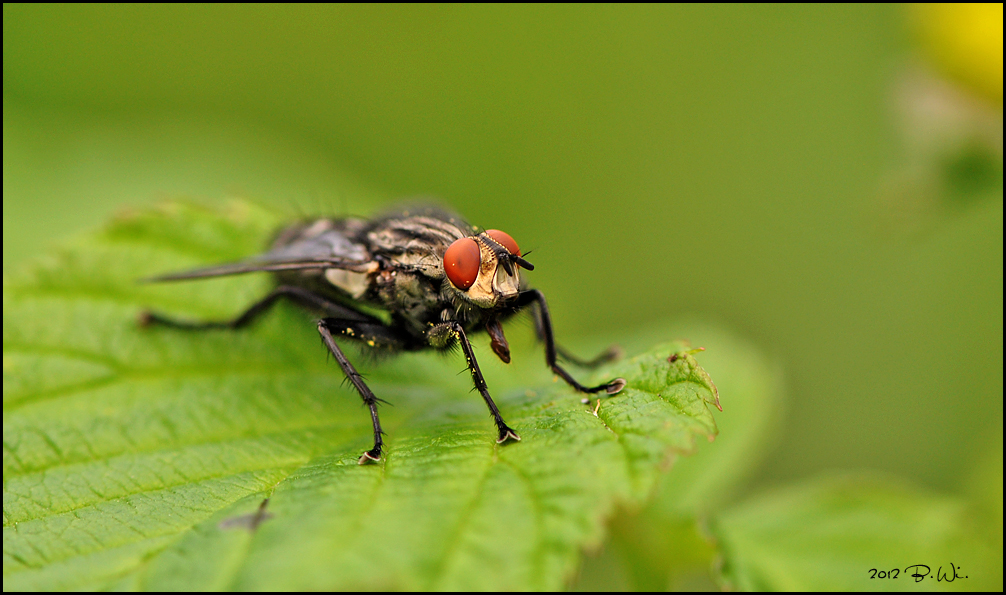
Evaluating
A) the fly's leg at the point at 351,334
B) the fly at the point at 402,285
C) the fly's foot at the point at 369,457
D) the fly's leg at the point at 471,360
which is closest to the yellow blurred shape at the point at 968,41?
the fly at the point at 402,285

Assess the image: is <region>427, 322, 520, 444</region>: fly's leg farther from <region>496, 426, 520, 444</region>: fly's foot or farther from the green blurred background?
the green blurred background

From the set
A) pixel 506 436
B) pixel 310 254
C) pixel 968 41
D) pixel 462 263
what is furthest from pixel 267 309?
pixel 968 41

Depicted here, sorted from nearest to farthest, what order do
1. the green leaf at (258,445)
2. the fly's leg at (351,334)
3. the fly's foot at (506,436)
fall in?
the green leaf at (258,445) < the fly's foot at (506,436) < the fly's leg at (351,334)

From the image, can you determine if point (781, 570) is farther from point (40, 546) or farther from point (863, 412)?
point (863, 412)

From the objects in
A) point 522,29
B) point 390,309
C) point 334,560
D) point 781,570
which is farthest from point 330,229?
point 522,29

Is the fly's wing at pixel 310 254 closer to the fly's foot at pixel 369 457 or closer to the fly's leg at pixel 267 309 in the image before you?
the fly's leg at pixel 267 309

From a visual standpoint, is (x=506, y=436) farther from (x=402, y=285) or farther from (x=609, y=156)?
(x=609, y=156)
